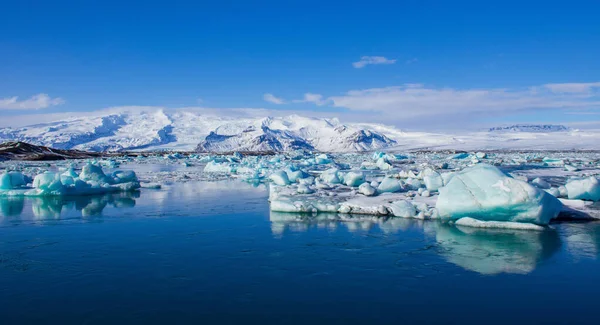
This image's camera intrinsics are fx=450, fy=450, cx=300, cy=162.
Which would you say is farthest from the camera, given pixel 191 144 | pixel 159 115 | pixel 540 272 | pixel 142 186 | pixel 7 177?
pixel 159 115

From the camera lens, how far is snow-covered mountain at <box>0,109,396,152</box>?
5335 inches

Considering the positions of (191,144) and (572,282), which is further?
(191,144)

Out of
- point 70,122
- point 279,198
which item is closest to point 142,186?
point 279,198

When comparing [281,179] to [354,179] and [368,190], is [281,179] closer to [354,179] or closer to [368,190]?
[354,179]

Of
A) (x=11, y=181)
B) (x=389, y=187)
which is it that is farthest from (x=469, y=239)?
(x=11, y=181)

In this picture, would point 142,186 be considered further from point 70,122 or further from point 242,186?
point 70,122

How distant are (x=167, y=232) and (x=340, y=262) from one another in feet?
12.0

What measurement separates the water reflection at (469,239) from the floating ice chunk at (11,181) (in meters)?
9.66

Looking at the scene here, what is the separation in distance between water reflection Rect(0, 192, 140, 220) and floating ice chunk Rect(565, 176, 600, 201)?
1088cm

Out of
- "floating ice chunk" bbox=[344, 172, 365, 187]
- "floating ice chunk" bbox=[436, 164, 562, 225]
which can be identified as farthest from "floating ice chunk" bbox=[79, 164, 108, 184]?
"floating ice chunk" bbox=[436, 164, 562, 225]

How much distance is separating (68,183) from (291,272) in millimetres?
11163

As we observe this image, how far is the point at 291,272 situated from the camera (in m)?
5.86

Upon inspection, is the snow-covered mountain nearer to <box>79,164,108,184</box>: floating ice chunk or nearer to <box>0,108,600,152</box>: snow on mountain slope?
<box>0,108,600,152</box>: snow on mountain slope

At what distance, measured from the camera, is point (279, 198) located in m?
10.8
